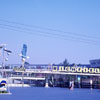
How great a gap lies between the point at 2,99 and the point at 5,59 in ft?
40.0

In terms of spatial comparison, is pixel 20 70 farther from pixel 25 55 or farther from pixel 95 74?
pixel 95 74

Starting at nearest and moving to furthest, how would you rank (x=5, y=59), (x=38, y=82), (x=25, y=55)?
(x=5, y=59), (x=25, y=55), (x=38, y=82)

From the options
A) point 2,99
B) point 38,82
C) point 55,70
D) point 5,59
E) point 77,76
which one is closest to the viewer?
point 2,99

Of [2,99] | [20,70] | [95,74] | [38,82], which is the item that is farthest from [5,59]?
[38,82]

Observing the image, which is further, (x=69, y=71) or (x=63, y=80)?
(x=63, y=80)

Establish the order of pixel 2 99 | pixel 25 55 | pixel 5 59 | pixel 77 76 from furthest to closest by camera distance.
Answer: pixel 25 55
pixel 77 76
pixel 5 59
pixel 2 99

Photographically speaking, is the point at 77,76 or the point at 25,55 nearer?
the point at 77,76

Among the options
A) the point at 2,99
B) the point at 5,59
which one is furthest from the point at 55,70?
the point at 2,99

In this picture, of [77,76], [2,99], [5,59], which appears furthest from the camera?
[77,76]

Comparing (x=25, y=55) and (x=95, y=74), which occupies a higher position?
(x=25, y=55)

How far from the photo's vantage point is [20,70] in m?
55.8

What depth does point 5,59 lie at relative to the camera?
33219mm

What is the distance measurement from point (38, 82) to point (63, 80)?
9601 mm

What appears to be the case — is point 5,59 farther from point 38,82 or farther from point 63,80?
point 38,82
